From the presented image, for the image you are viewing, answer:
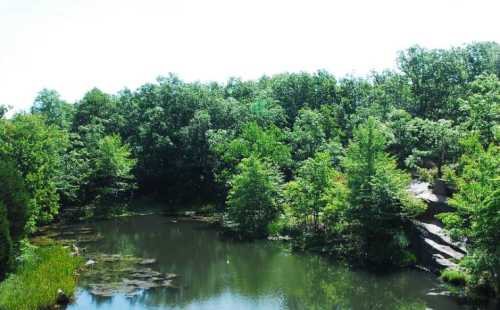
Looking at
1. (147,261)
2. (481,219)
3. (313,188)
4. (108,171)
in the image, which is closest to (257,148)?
(313,188)

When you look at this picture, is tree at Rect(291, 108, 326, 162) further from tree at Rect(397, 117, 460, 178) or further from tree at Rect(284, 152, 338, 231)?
tree at Rect(284, 152, 338, 231)

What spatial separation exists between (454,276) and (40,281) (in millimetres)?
22611

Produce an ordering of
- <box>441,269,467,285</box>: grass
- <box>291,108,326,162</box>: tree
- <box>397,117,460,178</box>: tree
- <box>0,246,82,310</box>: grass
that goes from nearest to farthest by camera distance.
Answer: <box>0,246,82,310</box>: grass → <box>441,269,467,285</box>: grass → <box>397,117,460,178</box>: tree → <box>291,108,326,162</box>: tree

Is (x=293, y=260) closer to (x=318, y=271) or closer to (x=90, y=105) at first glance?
(x=318, y=271)

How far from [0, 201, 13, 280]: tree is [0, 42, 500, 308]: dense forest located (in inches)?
4.2

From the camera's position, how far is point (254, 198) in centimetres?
4075

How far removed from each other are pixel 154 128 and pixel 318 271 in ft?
122

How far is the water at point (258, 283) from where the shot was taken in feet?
82.8

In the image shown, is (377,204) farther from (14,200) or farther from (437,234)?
(14,200)

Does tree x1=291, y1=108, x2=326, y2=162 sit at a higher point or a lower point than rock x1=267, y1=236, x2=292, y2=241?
higher

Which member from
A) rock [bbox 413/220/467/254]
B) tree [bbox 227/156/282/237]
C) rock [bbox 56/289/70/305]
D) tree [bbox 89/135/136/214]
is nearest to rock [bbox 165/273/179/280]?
rock [bbox 56/289/70/305]

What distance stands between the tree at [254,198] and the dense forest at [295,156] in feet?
0.41

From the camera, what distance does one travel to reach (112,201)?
57656mm

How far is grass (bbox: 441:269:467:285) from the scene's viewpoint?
1044 inches
